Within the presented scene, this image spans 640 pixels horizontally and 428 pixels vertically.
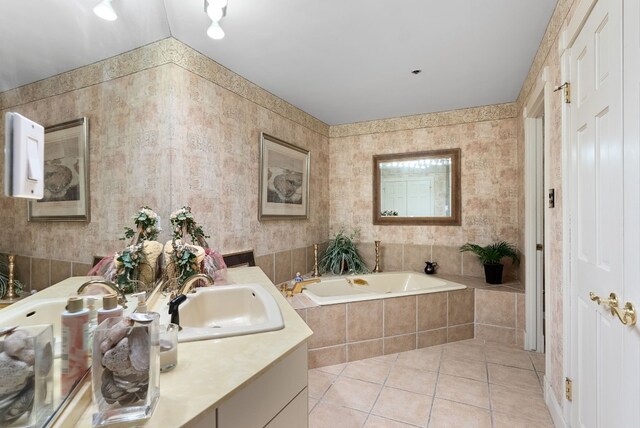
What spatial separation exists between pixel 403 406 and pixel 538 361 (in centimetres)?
134

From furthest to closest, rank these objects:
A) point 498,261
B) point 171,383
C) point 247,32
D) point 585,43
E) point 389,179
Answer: point 389,179, point 498,261, point 247,32, point 585,43, point 171,383

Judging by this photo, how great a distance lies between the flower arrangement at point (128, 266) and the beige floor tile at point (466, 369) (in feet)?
7.35

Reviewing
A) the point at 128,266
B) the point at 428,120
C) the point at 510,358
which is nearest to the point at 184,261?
the point at 128,266

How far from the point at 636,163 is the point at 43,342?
1.55 meters

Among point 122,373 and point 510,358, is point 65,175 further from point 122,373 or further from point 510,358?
point 510,358

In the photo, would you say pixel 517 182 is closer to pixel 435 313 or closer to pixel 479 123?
pixel 479 123

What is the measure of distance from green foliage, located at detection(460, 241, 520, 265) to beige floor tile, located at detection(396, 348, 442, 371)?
1.03 meters

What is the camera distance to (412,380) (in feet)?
7.25

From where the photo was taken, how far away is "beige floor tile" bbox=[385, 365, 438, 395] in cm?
211

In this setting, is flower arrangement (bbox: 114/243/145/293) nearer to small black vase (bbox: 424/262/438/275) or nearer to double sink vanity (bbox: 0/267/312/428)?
double sink vanity (bbox: 0/267/312/428)

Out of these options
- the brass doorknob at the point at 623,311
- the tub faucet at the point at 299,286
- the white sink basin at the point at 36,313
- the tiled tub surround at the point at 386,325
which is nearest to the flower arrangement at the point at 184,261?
the white sink basin at the point at 36,313

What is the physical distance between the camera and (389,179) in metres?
3.72

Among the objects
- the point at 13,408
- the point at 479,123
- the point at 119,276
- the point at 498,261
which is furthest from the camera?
the point at 479,123

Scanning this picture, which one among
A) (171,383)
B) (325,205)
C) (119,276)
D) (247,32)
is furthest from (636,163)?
(325,205)
